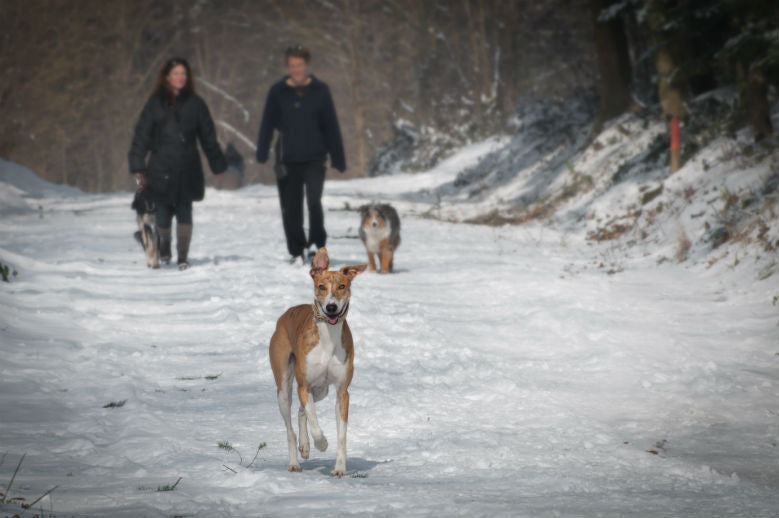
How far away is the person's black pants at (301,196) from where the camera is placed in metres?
11.7

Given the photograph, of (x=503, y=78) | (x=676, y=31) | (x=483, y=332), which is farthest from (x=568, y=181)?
(x=503, y=78)

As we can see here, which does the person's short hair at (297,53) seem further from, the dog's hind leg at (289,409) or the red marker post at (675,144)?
the red marker post at (675,144)

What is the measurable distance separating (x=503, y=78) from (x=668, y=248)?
36.3 metres

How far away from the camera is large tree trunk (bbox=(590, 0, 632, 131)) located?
2216cm

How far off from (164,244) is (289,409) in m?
7.77

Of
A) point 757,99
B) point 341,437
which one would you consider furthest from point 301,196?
point 757,99

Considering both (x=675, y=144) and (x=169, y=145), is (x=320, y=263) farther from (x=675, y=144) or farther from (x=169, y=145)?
(x=675, y=144)

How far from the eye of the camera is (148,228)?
12.4 meters

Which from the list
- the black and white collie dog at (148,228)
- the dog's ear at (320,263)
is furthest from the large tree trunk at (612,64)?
the dog's ear at (320,263)

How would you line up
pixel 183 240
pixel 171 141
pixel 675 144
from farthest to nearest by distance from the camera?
pixel 675 144 < pixel 183 240 < pixel 171 141

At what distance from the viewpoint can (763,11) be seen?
13.5m

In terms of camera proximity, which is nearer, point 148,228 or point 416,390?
point 416,390

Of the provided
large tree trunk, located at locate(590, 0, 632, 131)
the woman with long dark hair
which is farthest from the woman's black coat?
large tree trunk, located at locate(590, 0, 632, 131)

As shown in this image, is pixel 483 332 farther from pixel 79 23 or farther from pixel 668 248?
pixel 79 23
